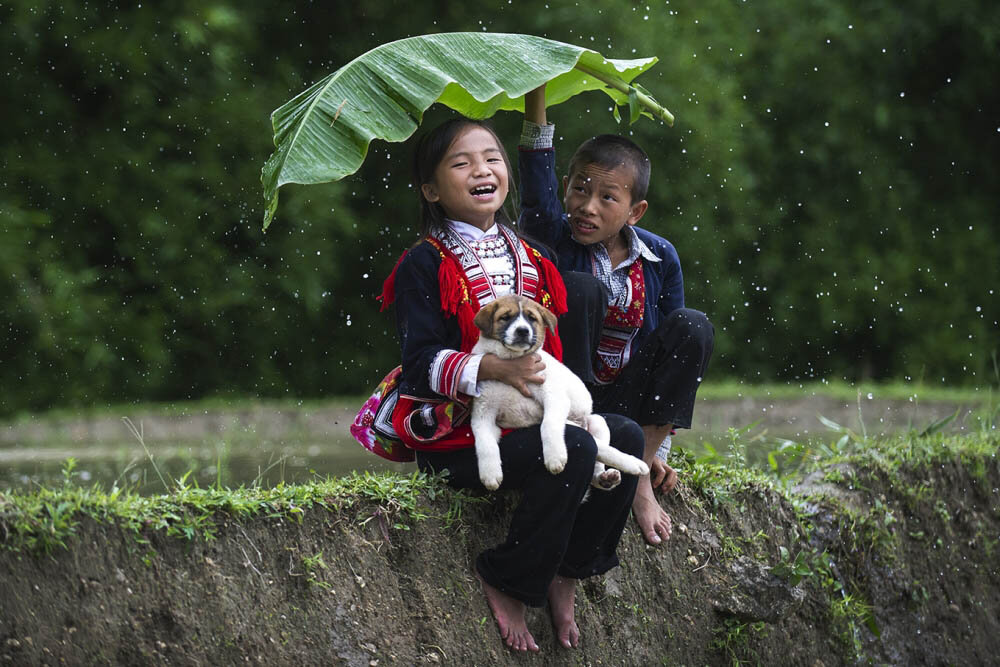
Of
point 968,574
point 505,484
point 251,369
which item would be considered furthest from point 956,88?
point 505,484

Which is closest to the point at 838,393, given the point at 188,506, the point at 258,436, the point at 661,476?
the point at 258,436

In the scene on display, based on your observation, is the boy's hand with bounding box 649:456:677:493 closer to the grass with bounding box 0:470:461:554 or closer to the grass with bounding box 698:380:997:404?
the grass with bounding box 0:470:461:554

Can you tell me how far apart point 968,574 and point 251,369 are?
6.89 meters

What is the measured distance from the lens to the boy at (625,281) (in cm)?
356

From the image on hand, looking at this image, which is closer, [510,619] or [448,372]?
[448,372]

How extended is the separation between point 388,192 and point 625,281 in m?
6.96

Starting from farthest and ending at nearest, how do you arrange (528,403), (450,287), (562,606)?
(562,606) < (450,287) < (528,403)

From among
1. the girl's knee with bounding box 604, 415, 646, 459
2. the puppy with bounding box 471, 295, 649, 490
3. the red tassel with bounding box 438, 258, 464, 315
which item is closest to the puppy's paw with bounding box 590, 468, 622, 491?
the puppy with bounding box 471, 295, 649, 490

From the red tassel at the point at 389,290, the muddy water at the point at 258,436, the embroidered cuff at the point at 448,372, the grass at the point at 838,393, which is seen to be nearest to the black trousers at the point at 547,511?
the embroidered cuff at the point at 448,372

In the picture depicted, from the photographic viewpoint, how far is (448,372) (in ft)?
9.93

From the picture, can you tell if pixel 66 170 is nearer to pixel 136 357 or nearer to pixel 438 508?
pixel 136 357

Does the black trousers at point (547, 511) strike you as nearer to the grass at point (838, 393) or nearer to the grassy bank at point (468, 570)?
the grassy bank at point (468, 570)

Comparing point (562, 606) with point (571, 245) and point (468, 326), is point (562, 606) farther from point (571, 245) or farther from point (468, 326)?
point (571, 245)

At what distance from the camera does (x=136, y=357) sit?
31.1 feet
